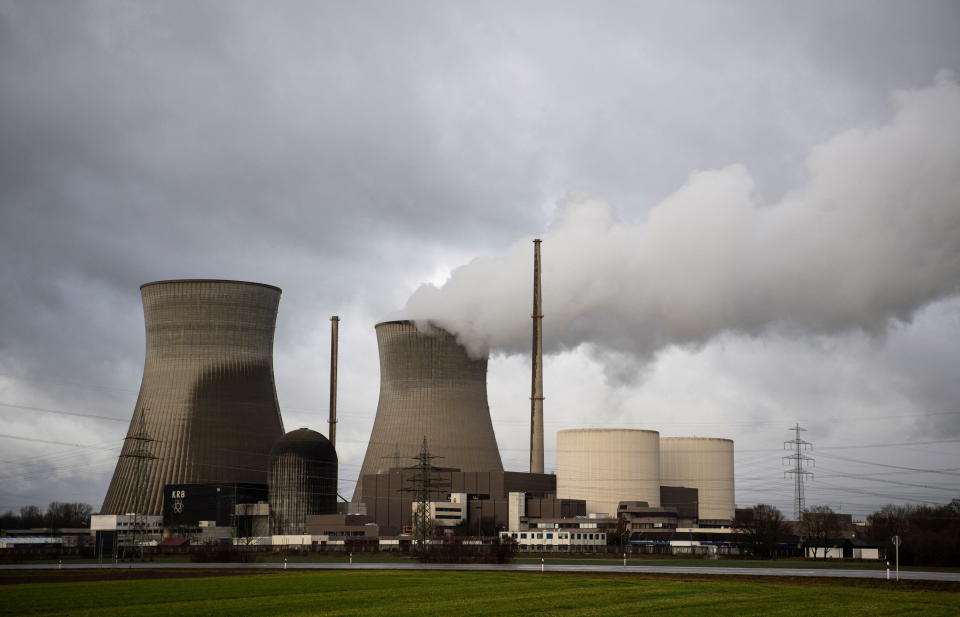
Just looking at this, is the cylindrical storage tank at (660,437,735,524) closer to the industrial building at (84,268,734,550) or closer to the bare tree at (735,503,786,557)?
the industrial building at (84,268,734,550)

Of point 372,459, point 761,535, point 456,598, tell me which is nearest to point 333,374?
point 372,459

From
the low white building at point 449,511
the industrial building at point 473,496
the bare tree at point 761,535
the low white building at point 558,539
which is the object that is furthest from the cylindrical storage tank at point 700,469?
the low white building at point 449,511

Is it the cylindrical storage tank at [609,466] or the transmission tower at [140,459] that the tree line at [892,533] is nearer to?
the cylindrical storage tank at [609,466]

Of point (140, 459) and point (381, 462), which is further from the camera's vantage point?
point (381, 462)

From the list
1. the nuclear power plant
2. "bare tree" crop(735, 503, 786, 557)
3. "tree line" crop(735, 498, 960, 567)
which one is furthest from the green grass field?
"bare tree" crop(735, 503, 786, 557)

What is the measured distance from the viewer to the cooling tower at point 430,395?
5488 cm

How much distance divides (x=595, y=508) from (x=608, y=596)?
44.2 meters

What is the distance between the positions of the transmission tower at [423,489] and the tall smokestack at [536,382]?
18.6ft

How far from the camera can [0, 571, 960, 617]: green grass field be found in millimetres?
17469

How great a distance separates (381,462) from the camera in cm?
6144

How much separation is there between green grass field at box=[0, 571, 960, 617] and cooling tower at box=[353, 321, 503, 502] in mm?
27957

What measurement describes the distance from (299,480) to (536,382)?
576 inches

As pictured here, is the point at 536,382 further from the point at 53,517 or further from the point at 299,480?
the point at 53,517

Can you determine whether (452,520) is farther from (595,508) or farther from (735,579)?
(735,579)
